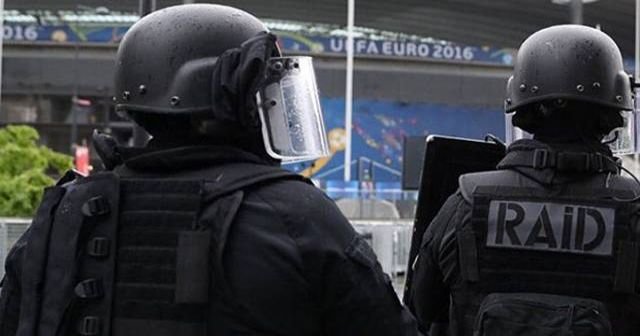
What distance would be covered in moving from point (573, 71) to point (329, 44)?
3552 centimetres

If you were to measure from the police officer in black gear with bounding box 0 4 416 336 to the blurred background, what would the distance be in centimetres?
2947

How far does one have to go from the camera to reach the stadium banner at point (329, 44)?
3694 cm

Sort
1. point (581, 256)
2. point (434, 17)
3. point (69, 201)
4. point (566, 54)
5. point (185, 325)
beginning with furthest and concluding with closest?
point (434, 17) < point (566, 54) < point (581, 256) < point (69, 201) < point (185, 325)

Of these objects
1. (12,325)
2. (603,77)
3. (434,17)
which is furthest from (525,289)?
(434,17)

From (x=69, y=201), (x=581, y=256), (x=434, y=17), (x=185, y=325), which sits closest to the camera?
(x=185, y=325)

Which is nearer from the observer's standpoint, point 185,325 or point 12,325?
point 185,325

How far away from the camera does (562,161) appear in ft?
10.3

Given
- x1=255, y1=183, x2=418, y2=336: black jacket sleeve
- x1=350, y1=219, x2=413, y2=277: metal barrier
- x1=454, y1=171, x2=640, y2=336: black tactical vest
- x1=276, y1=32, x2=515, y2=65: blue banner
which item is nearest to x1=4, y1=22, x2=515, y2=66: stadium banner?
x1=276, y1=32, x2=515, y2=65: blue banner

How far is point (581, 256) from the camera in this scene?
3051mm

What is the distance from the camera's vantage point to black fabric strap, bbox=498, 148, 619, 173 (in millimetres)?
3117

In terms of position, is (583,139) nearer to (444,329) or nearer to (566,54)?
(566,54)

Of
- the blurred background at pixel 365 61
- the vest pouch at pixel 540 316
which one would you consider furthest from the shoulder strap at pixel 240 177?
the blurred background at pixel 365 61

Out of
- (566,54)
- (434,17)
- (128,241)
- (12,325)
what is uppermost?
(434,17)

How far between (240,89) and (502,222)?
136 centimetres
